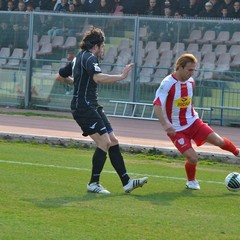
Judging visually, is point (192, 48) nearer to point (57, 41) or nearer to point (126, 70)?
point (57, 41)

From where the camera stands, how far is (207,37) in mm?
24344

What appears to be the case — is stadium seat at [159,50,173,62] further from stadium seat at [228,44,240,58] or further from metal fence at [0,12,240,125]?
stadium seat at [228,44,240,58]

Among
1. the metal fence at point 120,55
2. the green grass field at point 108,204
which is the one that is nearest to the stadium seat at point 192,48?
the metal fence at point 120,55

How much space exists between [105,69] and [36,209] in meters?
16.3

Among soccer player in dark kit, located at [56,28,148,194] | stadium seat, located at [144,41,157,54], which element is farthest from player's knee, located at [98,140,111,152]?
stadium seat, located at [144,41,157,54]

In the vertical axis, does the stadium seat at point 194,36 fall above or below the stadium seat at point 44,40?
above

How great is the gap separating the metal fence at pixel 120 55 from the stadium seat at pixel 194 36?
0.10 ft

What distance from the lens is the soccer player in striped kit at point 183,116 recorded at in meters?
12.4

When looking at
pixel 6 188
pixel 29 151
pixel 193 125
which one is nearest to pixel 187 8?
pixel 29 151

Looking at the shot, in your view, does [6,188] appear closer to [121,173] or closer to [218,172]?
[121,173]

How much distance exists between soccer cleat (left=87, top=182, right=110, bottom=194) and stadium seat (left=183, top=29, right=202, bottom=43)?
13.4 metres

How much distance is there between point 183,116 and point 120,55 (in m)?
13.5

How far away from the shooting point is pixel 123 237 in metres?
8.48

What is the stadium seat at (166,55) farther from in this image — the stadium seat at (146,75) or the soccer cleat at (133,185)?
the soccer cleat at (133,185)
